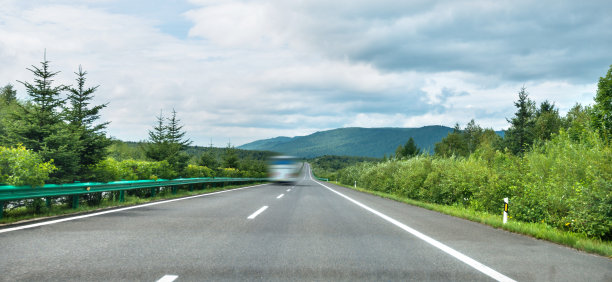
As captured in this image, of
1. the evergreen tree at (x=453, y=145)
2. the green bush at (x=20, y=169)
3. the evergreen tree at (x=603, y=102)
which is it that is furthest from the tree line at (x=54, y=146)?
the evergreen tree at (x=453, y=145)

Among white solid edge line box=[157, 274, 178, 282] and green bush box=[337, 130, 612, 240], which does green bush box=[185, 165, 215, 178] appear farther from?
white solid edge line box=[157, 274, 178, 282]

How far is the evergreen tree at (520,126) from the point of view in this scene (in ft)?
190

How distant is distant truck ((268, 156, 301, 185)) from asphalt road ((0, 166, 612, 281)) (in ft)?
96.8

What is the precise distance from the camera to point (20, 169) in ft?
25.9

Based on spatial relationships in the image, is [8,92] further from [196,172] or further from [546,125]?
[546,125]

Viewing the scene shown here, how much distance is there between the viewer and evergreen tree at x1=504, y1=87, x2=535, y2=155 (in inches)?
2282

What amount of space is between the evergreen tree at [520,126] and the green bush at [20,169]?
62595 mm

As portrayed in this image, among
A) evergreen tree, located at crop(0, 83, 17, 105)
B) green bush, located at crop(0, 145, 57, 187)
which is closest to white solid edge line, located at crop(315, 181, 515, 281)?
green bush, located at crop(0, 145, 57, 187)

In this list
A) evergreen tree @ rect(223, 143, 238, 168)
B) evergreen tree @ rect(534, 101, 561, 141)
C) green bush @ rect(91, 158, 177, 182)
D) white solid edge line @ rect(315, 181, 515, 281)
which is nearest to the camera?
white solid edge line @ rect(315, 181, 515, 281)

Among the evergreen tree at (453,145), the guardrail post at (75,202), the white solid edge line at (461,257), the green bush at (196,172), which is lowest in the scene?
the white solid edge line at (461,257)

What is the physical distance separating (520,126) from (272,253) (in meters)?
65.6

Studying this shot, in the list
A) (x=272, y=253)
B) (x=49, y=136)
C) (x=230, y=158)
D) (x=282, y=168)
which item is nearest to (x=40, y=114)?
(x=49, y=136)

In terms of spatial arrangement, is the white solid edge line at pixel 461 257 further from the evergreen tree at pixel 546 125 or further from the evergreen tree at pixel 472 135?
the evergreen tree at pixel 472 135

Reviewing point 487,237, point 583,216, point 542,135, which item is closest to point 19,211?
point 487,237
